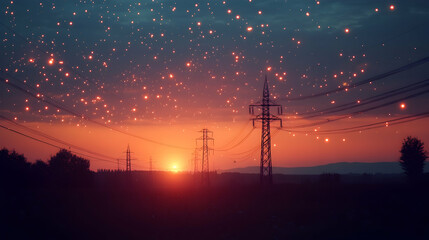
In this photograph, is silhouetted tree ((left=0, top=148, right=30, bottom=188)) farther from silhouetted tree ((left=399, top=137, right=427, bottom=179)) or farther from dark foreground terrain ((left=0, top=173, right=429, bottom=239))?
silhouetted tree ((left=399, top=137, right=427, bottom=179))

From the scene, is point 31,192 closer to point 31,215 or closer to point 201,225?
point 31,215

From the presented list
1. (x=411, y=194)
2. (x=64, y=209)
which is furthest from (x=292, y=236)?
(x=64, y=209)

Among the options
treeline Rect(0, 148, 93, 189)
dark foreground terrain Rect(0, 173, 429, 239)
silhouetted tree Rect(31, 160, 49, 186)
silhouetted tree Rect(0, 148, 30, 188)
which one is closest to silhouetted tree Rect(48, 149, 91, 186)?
treeline Rect(0, 148, 93, 189)

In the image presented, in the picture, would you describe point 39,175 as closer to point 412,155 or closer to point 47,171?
point 47,171

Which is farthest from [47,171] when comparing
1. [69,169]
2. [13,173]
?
[13,173]

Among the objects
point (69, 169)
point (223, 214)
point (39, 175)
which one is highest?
point (69, 169)

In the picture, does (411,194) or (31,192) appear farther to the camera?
(31,192)

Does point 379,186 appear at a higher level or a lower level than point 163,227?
higher
